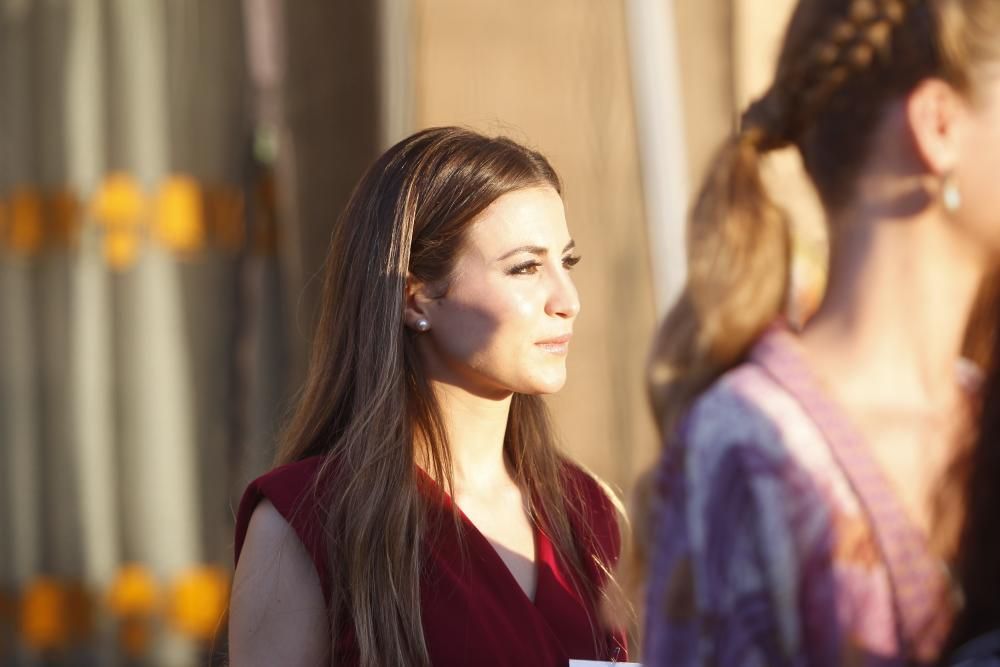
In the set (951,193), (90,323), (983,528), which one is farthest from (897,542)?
(90,323)

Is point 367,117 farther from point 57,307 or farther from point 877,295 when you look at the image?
point 877,295

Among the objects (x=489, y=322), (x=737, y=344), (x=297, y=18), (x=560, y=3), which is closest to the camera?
(x=737, y=344)

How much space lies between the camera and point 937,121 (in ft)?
4.07

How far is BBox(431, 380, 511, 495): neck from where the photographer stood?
8.08ft

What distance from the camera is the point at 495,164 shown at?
8.09 ft

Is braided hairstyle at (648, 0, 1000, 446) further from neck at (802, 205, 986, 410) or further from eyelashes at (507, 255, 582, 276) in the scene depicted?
eyelashes at (507, 255, 582, 276)

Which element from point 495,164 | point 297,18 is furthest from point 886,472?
point 297,18

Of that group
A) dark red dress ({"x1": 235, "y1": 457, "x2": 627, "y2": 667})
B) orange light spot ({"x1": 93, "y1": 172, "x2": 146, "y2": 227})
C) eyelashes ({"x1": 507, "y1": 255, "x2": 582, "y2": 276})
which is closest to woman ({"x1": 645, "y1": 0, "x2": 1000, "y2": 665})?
dark red dress ({"x1": 235, "y1": 457, "x2": 627, "y2": 667})

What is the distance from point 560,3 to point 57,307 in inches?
81.9

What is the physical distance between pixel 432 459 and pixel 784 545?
1.26m

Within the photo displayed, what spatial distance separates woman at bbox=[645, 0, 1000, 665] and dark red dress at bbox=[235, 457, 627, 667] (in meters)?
0.91

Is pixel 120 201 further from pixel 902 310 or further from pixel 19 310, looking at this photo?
pixel 902 310

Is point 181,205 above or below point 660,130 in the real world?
below

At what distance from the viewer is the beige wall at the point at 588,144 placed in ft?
14.0
